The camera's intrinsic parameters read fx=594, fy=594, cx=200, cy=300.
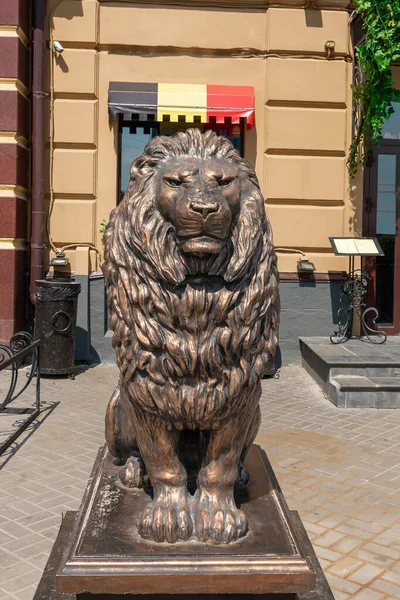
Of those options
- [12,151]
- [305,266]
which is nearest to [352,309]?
[305,266]

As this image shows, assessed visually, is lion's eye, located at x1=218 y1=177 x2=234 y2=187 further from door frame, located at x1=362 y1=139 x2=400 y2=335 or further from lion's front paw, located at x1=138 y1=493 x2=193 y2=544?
door frame, located at x1=362 y1=139 x2=400 y2=335

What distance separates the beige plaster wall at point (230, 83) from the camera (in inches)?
320

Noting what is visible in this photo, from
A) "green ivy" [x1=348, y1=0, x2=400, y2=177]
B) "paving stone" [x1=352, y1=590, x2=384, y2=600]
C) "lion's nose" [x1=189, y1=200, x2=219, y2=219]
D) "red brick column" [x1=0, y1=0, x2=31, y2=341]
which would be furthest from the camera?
"red brick column" [x1=0, y1=0, x2=31, y2=341]

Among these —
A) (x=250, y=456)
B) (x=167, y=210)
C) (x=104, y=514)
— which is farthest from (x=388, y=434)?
(x=167, y=210)

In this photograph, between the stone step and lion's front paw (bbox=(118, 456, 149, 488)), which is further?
the stone step

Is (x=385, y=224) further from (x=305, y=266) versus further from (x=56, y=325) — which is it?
(x=56, y=325)

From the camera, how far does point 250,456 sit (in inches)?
111

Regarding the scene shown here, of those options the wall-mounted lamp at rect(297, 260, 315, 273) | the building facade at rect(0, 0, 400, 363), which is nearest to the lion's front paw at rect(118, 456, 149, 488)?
the building facade at rect(0, 0, 400, 363)

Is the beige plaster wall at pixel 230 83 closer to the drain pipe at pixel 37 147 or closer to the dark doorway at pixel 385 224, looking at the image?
the drain pipe at pixel 37 147

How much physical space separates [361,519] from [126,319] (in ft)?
7.95

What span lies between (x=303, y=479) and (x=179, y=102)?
5542 mm

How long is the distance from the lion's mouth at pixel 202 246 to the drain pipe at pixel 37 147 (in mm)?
6389

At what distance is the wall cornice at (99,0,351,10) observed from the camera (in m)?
8.12

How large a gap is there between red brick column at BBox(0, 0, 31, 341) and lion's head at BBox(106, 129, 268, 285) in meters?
6.18
